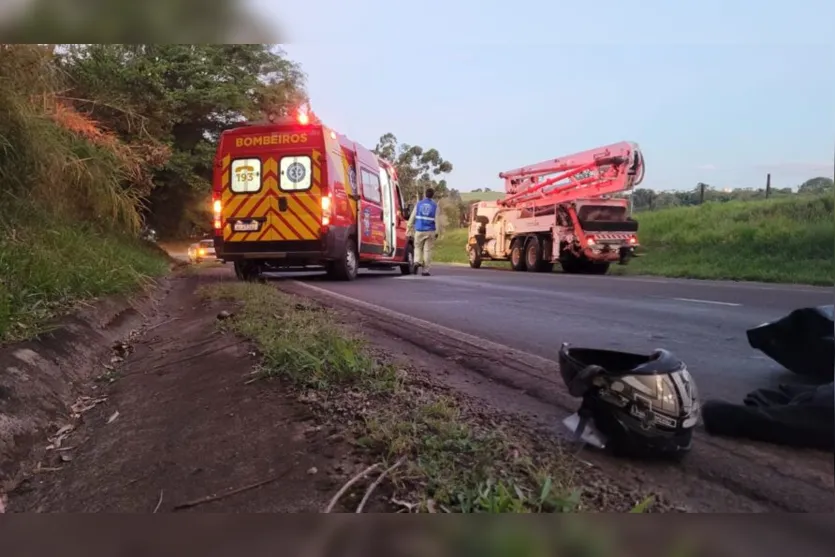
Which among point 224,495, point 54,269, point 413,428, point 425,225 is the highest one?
point 425,225

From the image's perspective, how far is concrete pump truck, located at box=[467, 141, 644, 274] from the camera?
1.40 m

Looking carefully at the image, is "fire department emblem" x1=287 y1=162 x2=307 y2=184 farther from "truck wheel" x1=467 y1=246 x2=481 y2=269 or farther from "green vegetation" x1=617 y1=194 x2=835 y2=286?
"green vegetation" x1=617 y1=194 x2=835 y2=286

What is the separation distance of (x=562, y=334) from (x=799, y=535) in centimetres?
61

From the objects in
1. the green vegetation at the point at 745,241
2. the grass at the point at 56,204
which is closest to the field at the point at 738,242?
the green vegetation at the point at 745,241

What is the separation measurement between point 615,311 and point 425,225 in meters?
0.55

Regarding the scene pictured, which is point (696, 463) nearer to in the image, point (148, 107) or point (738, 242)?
point (738, 242)

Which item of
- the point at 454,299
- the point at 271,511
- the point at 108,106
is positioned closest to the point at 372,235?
the point at 454,299

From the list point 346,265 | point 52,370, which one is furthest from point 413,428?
point 52,370

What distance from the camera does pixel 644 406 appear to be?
1.22 meters

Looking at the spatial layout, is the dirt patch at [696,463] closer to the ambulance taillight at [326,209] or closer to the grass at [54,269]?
the ambulance taillight at [326,209]

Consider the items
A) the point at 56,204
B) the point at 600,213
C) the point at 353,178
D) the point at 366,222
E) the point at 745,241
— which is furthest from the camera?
the point at 56,204

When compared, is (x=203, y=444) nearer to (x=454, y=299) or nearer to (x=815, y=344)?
(x=454, y=299)

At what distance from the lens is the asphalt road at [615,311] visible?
1.30 metres

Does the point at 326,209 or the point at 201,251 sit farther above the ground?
the point at 326,209
